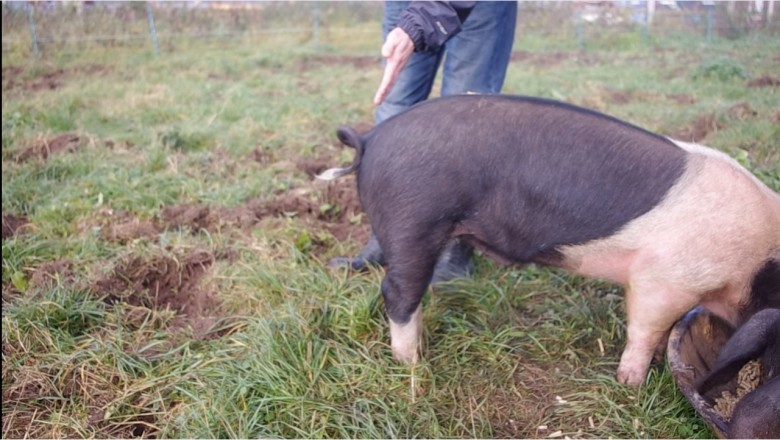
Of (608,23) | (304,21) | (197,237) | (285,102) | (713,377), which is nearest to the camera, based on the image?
(713,377)

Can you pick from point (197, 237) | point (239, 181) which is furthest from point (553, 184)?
point (239, 181)

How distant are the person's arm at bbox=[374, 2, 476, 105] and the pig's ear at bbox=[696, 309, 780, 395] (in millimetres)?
1577

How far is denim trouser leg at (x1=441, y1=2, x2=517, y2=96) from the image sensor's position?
335 cm

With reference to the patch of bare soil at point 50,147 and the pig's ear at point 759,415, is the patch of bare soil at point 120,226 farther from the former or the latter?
the pig's ear at point 759,415

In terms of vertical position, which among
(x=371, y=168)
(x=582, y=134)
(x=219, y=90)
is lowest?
(x=219, y=90)

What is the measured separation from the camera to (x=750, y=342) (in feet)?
6.87

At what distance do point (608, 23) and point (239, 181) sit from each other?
34.9ft

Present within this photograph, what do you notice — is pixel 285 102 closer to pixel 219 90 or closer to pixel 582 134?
pixel 219 90

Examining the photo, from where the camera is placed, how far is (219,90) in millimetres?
8609

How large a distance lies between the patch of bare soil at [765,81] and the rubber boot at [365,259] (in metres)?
3.11

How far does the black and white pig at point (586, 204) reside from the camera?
2.23 meters

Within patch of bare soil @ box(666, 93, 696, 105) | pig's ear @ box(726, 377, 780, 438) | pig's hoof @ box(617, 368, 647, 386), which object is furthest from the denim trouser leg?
patch of bare soil @ box(666, 93, 696, 105)

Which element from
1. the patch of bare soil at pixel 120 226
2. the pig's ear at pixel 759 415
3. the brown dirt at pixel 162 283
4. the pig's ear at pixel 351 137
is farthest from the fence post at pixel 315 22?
the pig's ear at pixel 759 415

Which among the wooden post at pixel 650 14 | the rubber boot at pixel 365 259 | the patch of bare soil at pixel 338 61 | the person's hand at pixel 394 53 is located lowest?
the patch of bare soil at pixel 338 61
